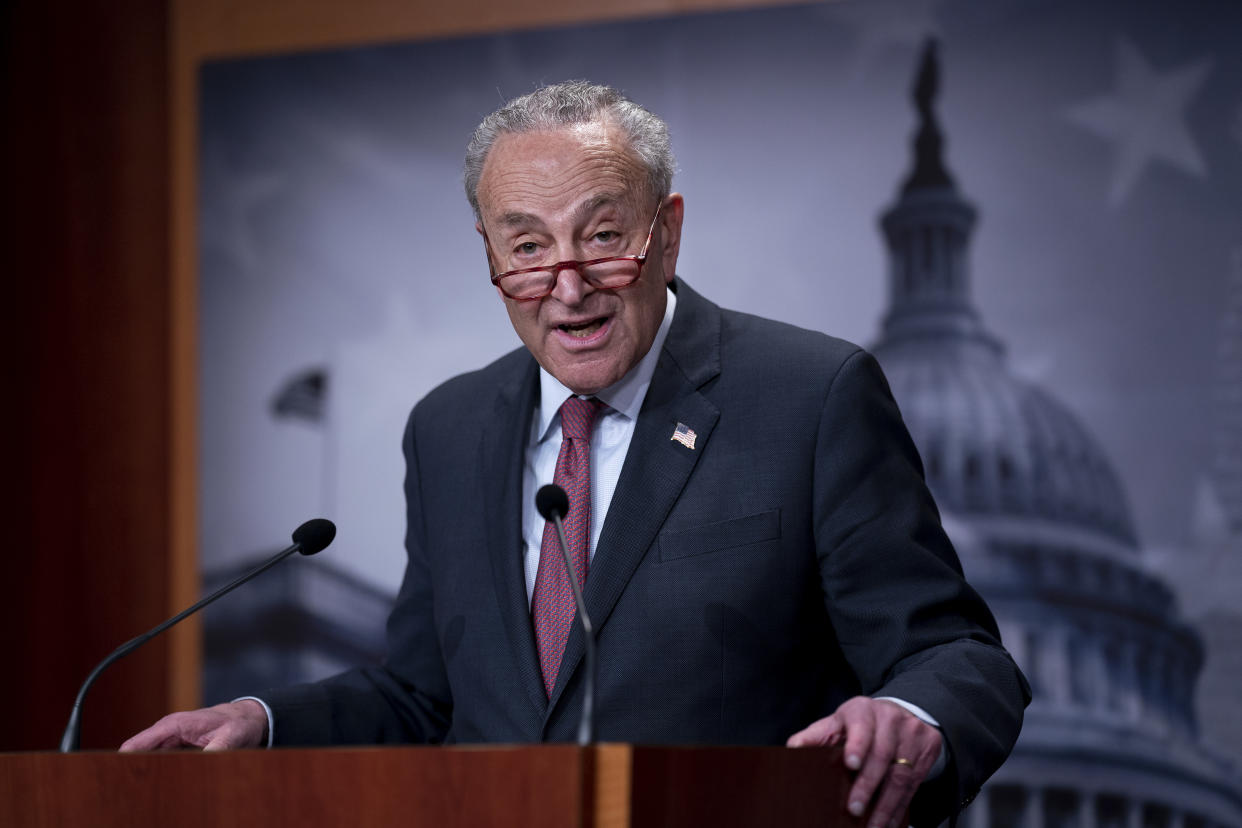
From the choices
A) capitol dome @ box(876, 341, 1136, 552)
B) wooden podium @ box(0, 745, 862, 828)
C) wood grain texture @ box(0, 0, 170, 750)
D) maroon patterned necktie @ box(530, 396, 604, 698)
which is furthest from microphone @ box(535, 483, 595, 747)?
wood grain texture @ box(0, 0, 170, 750)

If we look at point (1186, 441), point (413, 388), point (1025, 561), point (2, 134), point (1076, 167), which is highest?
point (2, 134)

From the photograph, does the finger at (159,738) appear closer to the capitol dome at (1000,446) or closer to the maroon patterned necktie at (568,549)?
the maroon patterned necktie at (568,549)

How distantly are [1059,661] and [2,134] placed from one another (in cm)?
333

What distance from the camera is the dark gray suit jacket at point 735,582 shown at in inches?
66.6

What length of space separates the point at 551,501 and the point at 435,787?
44cm

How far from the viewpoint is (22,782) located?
130 centimetres

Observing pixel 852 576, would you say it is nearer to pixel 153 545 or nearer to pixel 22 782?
pixel 22 782

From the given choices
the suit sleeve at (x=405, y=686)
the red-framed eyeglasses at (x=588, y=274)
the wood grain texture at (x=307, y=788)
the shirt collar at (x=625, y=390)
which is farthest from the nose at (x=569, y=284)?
the wood grain texture at (x=307, y=788)

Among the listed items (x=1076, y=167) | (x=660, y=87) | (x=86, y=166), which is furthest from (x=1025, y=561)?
(x=86, y=166)

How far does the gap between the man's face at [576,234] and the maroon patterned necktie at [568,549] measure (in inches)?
2.4

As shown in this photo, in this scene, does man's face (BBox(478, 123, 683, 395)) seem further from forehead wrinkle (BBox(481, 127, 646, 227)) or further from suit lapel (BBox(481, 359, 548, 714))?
suit lapel (BBox(481, 359, 548, 714))

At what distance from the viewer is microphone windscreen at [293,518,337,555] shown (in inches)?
67.6

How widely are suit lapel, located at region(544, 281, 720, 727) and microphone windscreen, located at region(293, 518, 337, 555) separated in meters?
0.35

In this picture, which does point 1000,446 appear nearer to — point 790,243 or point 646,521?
point 790,243
